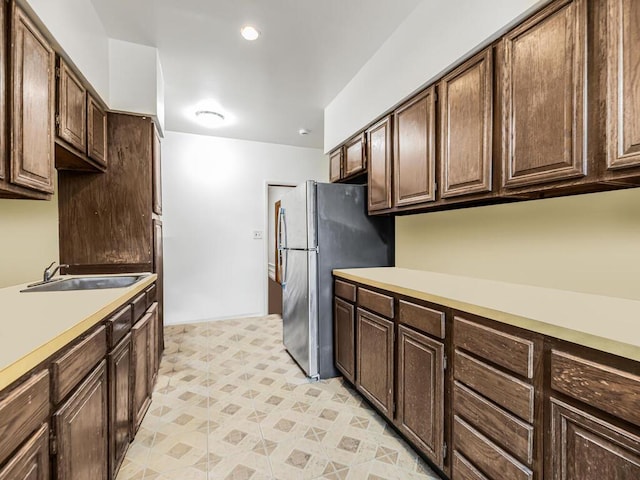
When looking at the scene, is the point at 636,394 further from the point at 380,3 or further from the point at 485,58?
the point at 380,3

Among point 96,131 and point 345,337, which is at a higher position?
point 96,131

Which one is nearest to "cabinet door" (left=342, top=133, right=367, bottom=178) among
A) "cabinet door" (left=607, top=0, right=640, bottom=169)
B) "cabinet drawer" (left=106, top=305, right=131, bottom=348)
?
"cabinet door" (left=607, top=0, right=640, bottom=169)

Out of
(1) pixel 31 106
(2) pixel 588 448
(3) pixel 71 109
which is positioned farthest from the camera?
(3) pixel 71 109

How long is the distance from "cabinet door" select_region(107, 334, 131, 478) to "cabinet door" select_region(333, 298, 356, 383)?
1.36 metres

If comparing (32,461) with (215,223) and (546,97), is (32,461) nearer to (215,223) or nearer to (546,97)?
(546,97)

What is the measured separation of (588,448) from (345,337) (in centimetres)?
157

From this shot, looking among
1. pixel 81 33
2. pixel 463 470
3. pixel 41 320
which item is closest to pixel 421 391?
pixel 463 470

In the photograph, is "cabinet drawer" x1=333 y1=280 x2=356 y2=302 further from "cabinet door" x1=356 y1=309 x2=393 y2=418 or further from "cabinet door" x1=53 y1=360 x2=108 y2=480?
"cabinet door" x1=53 y1=360 x2=108 y2=480

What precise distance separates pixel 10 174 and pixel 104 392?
3.15 feet

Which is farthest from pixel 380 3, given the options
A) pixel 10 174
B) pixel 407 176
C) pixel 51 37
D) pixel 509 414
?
pixel 509 414

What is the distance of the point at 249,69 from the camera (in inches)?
102

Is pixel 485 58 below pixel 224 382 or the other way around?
the other way around

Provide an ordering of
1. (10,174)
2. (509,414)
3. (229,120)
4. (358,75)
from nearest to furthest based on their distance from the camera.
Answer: (509,414) → (10,174) → (358,75) → (229,120)

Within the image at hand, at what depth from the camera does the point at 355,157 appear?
282 cm
